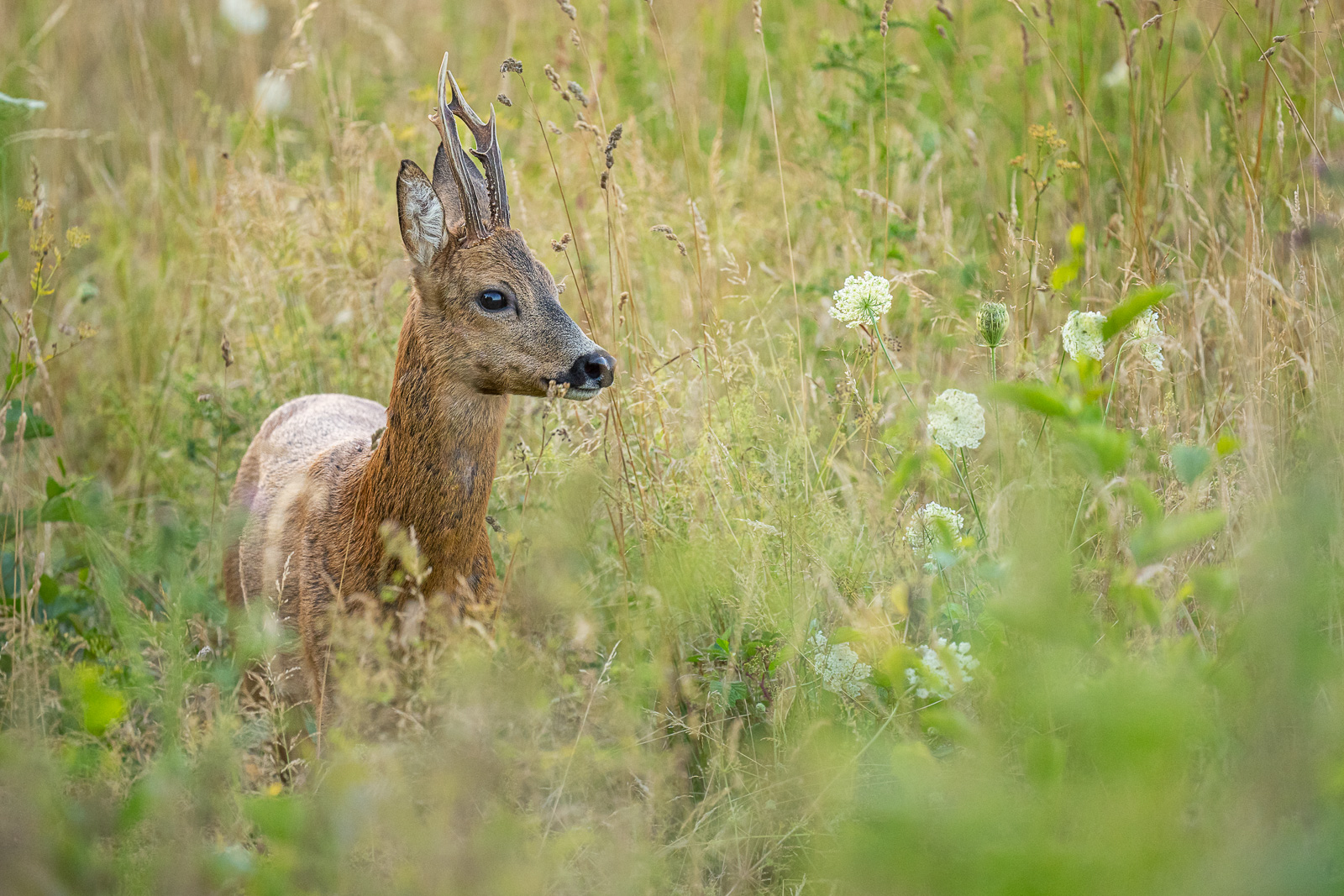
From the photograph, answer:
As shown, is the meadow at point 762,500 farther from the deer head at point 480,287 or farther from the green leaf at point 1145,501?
the deer head at point 480,287

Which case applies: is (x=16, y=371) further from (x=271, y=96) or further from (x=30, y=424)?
(x=271, y=96)

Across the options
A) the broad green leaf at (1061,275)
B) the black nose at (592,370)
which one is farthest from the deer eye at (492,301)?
the broad green leaf at (1061,275)

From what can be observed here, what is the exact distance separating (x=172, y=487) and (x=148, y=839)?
8.62ft

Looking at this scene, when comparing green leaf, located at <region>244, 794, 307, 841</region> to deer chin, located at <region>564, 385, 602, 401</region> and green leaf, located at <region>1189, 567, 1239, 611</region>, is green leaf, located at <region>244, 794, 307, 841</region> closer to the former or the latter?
deer chin, located at <region>564, 385, 602, 401</region>

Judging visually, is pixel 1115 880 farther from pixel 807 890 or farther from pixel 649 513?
pixel 649 513

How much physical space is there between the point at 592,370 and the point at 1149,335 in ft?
4.23

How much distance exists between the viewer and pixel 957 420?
2.51 meters

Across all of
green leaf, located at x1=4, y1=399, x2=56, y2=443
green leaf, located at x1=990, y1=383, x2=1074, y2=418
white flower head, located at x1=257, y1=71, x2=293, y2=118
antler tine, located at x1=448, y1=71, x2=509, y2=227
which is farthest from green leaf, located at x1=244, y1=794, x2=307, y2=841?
white flower head, located at x1=257, y1=71, x2=293, y2=118

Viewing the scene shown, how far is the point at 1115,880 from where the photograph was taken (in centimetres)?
136

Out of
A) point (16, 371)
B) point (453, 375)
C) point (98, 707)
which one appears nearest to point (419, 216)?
point (453, 375)

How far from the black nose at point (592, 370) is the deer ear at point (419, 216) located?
53 cm

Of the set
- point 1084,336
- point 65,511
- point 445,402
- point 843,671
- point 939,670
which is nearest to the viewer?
point 939,670

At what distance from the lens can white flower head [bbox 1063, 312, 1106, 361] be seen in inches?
90.2

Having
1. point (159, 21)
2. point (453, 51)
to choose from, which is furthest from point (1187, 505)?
point (159, 21)
